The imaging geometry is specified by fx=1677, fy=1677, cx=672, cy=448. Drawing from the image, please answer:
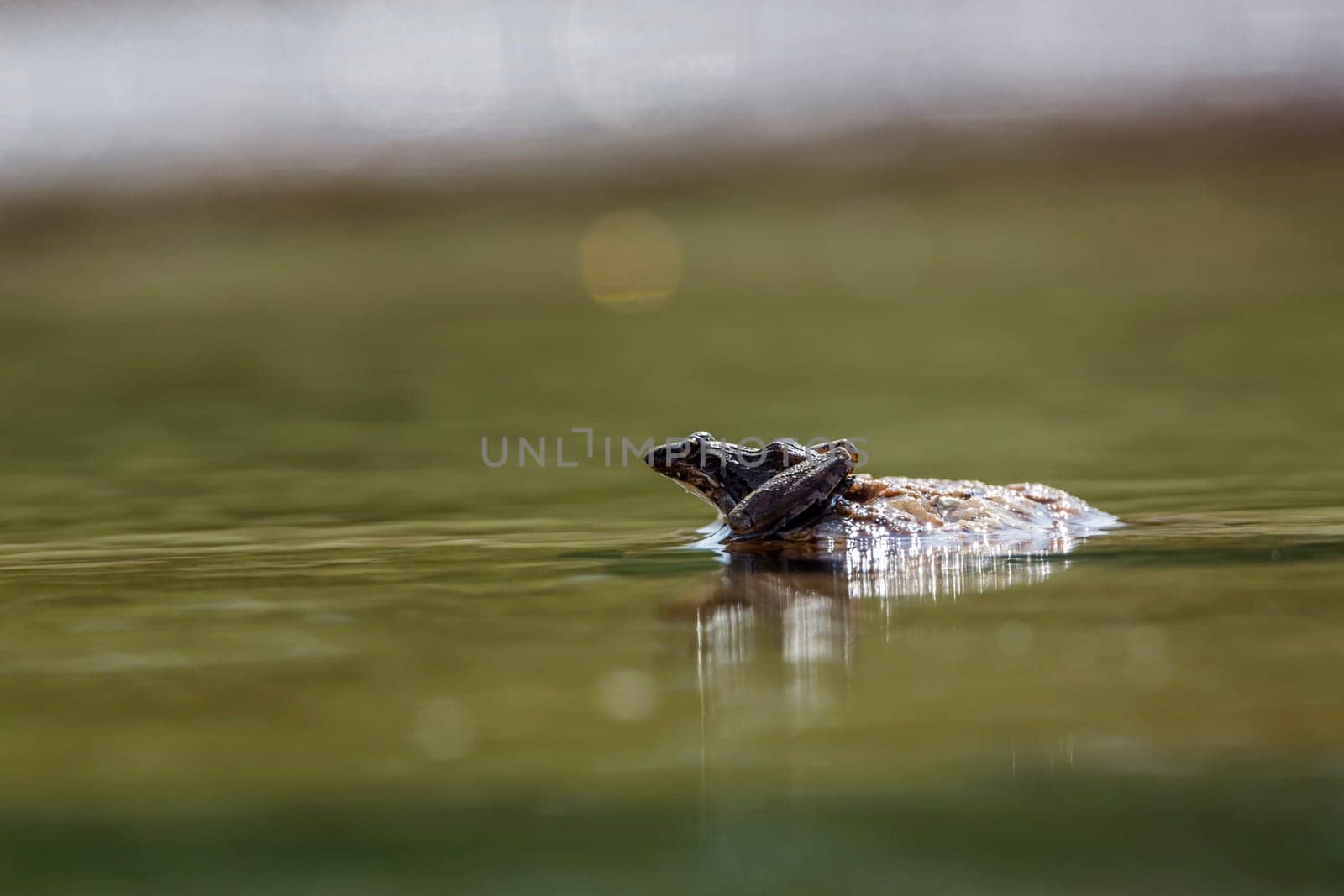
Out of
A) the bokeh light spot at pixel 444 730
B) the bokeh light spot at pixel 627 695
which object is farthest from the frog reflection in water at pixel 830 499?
the bokeh light spot at pixel 444 730

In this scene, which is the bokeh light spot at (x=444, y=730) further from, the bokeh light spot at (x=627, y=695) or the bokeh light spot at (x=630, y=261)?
the bokeh light spot at (x=630, y=261)

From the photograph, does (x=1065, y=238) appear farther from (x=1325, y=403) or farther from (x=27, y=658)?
(x=27, y=658)

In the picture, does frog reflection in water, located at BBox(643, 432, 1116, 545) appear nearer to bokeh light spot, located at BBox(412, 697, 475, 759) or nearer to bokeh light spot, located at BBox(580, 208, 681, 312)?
bokeh light spot, located at BBox(412, 697, 475, 759)

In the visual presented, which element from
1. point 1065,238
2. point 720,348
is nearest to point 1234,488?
point 720,348

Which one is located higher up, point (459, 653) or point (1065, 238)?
point (1065, 238)

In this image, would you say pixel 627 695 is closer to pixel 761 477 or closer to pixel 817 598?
pixel 817 598

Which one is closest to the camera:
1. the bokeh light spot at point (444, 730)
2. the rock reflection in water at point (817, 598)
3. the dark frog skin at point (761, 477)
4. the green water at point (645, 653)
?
the green water at point (645, 653)
